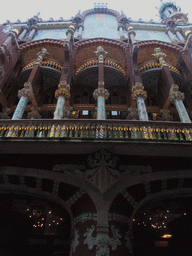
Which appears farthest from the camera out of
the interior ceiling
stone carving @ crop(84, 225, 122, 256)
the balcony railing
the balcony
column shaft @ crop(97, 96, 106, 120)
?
the interior ceiling

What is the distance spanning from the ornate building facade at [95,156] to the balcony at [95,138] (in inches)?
1.4

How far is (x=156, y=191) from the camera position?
320 inches

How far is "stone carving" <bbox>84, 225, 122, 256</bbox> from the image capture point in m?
6.27

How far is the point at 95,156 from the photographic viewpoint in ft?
24.8

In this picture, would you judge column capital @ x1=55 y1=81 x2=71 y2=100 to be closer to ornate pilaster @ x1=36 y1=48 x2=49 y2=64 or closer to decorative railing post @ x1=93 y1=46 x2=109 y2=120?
decorative railing post @ x1=93 y1=46 x2=109 y2=120

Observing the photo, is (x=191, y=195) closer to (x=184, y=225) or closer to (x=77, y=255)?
(x=184, y=225)

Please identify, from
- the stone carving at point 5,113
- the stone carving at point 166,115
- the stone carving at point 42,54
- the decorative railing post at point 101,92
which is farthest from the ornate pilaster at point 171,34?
the stone carving at point 5,113

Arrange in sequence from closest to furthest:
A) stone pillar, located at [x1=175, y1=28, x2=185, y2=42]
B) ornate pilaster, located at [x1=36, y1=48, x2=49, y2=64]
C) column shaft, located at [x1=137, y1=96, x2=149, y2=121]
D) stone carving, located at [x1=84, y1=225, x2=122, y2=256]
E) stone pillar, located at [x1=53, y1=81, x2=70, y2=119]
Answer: stone carving, located at [x1=84, y1=225, x2=122, y2=256] → column shaft, located at [x1=137, y1=96, x2=149, y2=121] → stone pillar, located at [x1=53, y1=81, x2=70, y2=119] → ornate pilaster, located at [x1=36, y1=48, x2=49, y2=64] → stone pillar, located at [x1=175, y1=28, x2=185, y2=42]

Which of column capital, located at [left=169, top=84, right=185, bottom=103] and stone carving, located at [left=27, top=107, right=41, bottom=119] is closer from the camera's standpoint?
column capital, located at [left=169, top=84, right=185, bottom=103]

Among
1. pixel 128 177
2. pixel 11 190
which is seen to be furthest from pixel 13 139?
pixel 128 177

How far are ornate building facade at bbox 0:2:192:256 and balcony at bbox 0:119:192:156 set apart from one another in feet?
0.12

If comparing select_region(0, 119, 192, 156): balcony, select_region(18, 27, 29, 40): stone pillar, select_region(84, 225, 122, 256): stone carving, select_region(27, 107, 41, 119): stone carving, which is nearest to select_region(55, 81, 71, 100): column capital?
select_region(27, 107, 41, 119): stone carving

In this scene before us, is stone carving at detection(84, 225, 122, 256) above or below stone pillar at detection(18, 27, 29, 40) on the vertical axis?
below

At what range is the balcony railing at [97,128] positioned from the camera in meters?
7.80
